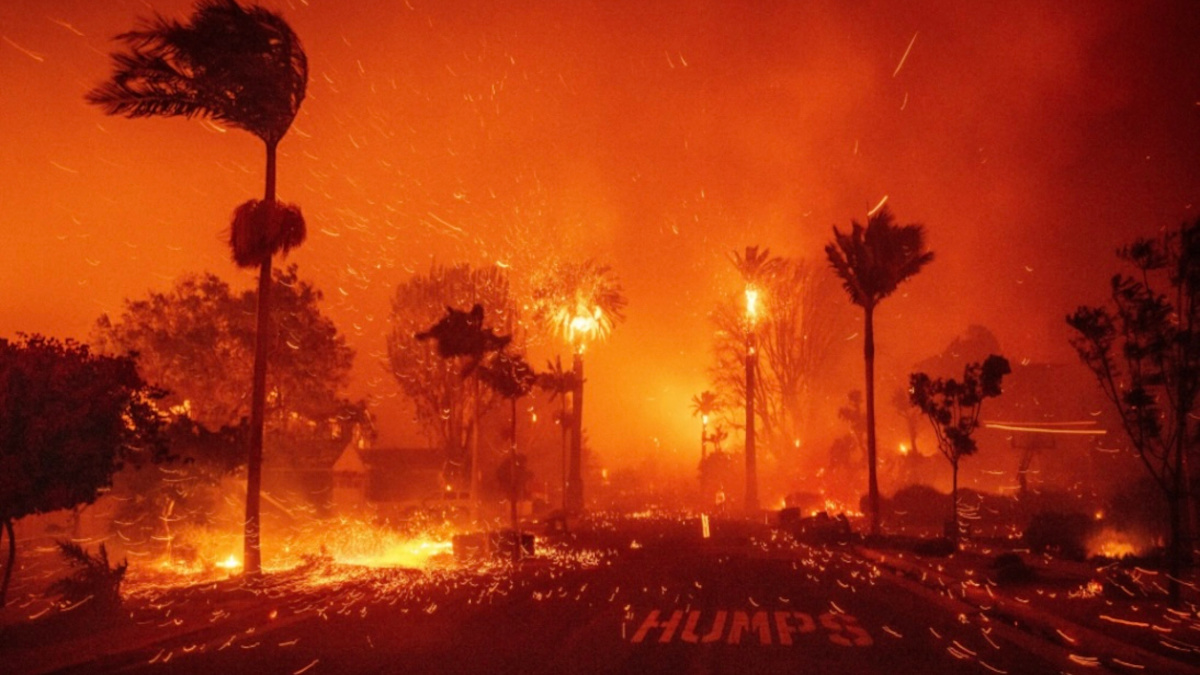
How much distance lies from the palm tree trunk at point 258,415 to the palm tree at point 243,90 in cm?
2

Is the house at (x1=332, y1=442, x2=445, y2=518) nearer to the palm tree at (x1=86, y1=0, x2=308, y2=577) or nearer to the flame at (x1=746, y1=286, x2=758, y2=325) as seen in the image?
the palm tree at (x1=86, y1=0, x2=308, y2=577)

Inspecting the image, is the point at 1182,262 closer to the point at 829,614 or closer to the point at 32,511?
the point at 829,614

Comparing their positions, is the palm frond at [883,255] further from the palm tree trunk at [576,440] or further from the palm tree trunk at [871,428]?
the palm tree trunk at [576,440]

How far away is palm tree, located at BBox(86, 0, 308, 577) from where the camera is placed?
19.8m

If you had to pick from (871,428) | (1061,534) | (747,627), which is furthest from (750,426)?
(747,627)

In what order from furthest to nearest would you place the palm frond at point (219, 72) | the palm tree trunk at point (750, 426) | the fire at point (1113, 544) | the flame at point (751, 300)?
the flame at point (751, 300)
the palm tree trunk at point (750, 426)
the fire at point (1113, 544)
the palm frond at point (219, 72)

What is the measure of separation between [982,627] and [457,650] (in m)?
8.37

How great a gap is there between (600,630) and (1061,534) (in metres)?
18.8

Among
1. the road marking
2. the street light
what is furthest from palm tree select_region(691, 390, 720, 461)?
the road marking

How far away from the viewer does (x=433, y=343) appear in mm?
56625

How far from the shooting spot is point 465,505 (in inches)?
1816

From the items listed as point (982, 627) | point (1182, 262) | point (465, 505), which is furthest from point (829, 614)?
point (465, 505)

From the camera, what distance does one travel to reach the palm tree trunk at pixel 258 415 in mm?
20375

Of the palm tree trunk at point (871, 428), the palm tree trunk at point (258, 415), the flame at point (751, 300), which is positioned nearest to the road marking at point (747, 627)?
the palm tree trunk at point (258, 415)
